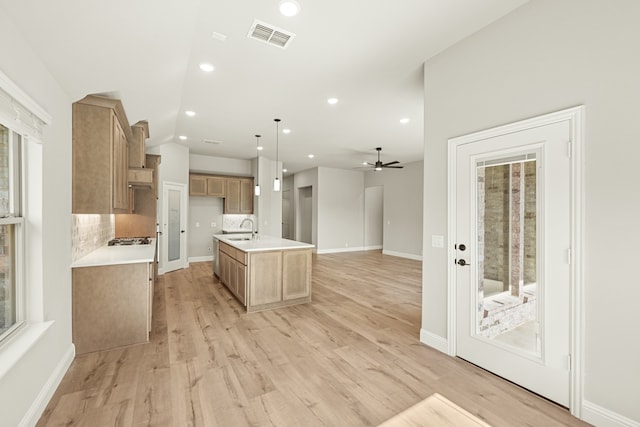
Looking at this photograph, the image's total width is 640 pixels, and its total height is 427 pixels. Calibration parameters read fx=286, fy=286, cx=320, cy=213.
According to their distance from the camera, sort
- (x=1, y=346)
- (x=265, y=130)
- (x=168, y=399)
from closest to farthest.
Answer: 1. (x=1, y=346)
2. (x=168, y=399)
3. (x=265, y=130)

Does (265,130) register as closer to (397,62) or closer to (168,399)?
(397,62)

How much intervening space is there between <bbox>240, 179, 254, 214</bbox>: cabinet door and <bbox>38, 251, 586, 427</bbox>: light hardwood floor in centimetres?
419

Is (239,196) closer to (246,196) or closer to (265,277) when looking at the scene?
(246,196)

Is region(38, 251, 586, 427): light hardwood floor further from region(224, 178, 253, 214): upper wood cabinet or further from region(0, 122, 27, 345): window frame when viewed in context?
region(224, 178, 253, 214): upper wood cabinet

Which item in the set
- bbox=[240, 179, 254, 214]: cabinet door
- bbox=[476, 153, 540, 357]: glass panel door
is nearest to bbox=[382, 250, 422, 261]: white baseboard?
bbox=[240, 179, 254, 214]: cabinet door

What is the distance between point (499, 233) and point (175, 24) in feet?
10.1

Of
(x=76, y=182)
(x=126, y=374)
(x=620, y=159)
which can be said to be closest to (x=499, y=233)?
(x=620, y=159)

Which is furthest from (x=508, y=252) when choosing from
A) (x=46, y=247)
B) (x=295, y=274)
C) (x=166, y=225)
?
(x=166, y=225)

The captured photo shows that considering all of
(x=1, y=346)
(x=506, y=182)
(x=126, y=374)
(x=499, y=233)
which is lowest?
(x=126, y=374)

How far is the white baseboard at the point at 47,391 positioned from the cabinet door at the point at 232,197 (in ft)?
17.3

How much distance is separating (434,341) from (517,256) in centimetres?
117

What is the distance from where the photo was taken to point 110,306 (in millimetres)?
2816

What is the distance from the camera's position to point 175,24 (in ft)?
7.11

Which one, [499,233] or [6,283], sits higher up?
[499,233]
